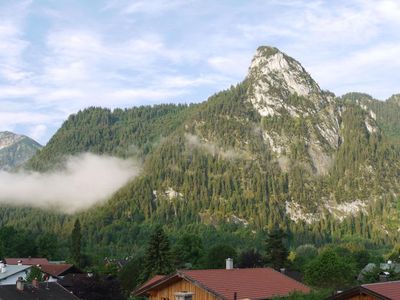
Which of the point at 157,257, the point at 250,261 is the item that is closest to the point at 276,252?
the point at 250,261

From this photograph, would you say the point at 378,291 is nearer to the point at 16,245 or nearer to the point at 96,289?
the point at 96,289

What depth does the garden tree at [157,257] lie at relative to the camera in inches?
2832

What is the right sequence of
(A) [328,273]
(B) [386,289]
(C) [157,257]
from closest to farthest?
1. (B) [386,289]
2. (A) [328,273]
3. (C) [157,257]

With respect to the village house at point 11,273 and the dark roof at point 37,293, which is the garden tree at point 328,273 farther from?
the village house at point 11,273

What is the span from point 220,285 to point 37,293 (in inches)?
1230

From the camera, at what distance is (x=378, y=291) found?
23406mm

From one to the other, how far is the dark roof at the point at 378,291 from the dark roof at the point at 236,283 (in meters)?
8.17

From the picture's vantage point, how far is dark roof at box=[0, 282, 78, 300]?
54281 millimetres

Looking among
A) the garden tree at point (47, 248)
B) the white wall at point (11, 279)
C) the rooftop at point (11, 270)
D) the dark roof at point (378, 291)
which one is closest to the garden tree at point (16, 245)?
the garden tree at point (47, 248)

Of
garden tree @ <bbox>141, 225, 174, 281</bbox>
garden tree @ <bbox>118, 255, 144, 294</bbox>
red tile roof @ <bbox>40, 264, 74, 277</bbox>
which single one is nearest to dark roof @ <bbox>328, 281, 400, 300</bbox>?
garden tree @ <bbox>141, 225, 174, 281</bbox>

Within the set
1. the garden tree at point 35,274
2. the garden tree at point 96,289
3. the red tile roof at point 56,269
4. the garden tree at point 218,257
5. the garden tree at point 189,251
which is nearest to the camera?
the garden tree at point 96,289

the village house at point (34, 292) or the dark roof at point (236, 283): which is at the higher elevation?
the dark roof at point (236, 283)

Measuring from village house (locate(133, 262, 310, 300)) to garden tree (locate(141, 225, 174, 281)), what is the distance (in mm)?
36475

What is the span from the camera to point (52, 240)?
454ft
